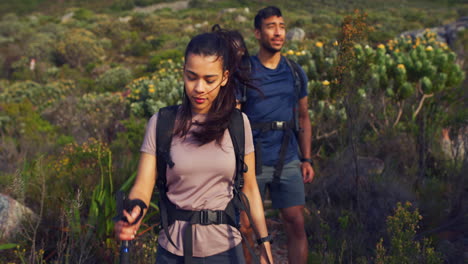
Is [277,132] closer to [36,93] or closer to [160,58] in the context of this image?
[36,93]

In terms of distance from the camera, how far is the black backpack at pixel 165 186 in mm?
1756

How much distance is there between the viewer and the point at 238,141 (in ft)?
6.02

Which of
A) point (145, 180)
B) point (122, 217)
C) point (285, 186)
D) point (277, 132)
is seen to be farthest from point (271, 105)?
point (122, 217)

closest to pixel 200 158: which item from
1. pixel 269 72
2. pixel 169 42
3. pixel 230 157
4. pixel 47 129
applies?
pixel 230 157

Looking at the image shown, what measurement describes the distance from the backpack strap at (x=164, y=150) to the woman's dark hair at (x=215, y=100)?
0.04 metres

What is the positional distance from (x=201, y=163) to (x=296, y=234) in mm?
1427

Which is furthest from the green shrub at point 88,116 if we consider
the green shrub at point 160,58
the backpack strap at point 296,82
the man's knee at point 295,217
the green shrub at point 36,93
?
the green shrub at point 160,58

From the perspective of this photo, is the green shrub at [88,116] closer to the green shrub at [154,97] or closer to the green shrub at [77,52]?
the green shrub at [154,97]

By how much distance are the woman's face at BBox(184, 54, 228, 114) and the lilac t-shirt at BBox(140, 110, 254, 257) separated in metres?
0.18

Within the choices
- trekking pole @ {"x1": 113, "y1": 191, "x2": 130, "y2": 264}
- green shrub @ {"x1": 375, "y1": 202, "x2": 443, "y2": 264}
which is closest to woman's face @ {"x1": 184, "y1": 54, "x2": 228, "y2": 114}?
trekking pole @ {"x1": 113, "y1": 191, "x2": 130, "y2": 264}

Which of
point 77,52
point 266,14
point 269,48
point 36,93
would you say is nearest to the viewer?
point 269,48

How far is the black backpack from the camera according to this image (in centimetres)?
176

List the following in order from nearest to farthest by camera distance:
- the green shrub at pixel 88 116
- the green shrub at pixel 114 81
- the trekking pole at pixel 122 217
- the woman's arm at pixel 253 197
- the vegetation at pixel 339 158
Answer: the trekking pole at pixel 122 217 < the woman's arm at pixel 253 197 < the vegetation at pixel 339 158 < the green shrub at pixel 88 116 < the green shrub at pixel 114 81

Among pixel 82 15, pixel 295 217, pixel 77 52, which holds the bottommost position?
pixel 295 217
